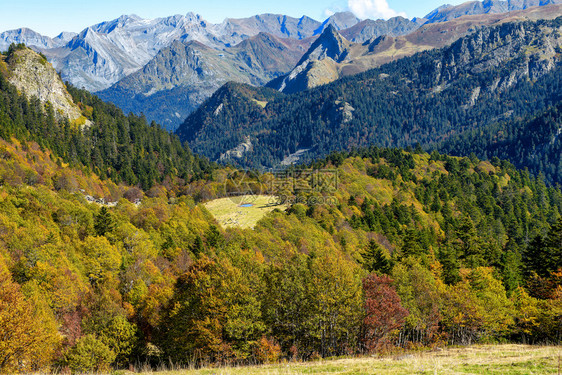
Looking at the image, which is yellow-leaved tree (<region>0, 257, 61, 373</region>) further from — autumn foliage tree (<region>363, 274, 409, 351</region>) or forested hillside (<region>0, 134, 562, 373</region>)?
autumn foliage tree (<region>363, 274, 409, 351</region>)

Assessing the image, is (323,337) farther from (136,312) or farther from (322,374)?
(136,312)

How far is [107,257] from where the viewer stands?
84.4 metres

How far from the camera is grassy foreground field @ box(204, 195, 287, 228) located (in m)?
133

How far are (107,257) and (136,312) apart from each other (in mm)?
20863

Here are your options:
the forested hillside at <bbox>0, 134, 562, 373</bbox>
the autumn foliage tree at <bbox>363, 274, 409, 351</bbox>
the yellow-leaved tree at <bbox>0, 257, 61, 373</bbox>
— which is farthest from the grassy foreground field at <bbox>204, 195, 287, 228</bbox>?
the yellow-leaved tree at <bbox>0, 257, 61, 373</bbox>

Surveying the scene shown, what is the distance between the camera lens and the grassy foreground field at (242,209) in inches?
5246

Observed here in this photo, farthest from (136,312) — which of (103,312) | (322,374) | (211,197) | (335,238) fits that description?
(211,197)

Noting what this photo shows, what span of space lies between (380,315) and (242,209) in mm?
101294

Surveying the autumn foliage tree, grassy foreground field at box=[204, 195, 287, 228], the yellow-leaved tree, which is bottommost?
the autumn foliage tree

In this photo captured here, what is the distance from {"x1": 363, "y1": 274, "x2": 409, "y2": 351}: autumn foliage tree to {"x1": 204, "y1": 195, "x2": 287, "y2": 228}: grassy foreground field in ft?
256

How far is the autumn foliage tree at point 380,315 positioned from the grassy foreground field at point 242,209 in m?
78.1

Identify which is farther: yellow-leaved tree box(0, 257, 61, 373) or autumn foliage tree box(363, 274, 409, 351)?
autumn foliage tree box(363, 274, 409, 351)

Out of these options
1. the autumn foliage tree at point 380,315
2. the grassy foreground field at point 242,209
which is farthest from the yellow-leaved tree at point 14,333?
the grassy foreground field at point 242,209

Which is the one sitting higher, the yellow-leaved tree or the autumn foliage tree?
the yellow-leaved tree
